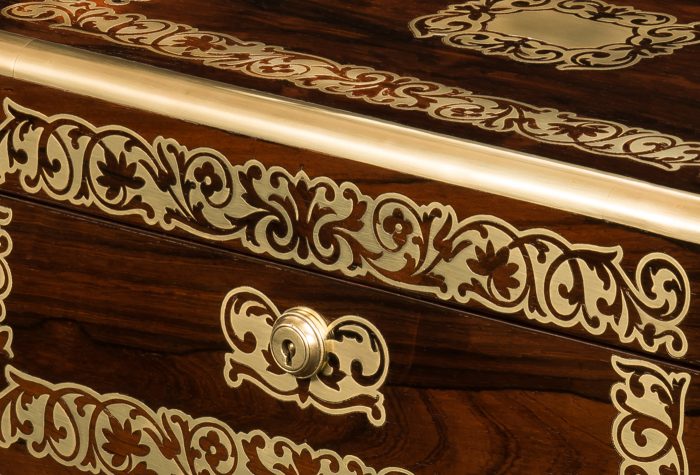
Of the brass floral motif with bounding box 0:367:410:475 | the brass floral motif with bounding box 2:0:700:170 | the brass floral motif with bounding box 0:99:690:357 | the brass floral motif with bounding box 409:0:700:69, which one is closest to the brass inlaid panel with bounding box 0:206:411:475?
the brass floral motif with bounding box 0:367:410:475

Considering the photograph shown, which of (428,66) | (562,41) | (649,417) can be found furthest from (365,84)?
(649,417)

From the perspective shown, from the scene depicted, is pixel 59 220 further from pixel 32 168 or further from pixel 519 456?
pixel 519 456

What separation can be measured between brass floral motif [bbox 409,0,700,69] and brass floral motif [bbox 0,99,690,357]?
24cm

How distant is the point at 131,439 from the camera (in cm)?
122

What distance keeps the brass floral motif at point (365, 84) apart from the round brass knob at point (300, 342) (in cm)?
19

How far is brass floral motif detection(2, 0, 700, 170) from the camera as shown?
1010mm

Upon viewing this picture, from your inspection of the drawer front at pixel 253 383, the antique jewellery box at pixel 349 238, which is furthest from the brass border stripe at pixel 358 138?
the drawer front at pixel 253 383

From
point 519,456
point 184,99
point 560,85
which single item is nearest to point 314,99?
point 184,99

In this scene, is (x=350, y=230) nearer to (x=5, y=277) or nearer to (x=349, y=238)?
(x=349, y=238)

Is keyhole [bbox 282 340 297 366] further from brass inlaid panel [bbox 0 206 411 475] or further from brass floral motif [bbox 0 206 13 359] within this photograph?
brass floral motif [bbox 0 206 13 359]

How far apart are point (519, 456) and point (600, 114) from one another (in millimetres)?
284

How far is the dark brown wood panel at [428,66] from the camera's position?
104cm

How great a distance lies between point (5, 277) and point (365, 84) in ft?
1.32

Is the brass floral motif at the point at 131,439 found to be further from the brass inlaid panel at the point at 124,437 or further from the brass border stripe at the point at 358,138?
the brass border stripe at the point at 358,138
